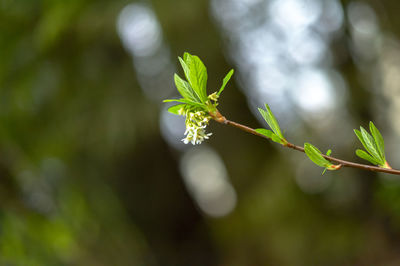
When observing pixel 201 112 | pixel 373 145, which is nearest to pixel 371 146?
pixel 373 145

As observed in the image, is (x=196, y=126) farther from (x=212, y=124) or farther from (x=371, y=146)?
(x=212, y=124)

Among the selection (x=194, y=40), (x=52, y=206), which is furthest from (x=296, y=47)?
(x=52, y=206)

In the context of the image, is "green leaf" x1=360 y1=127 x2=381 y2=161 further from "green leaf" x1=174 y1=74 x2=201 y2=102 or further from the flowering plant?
"green leaf" x1=174 y1=74 x2=201 y2=102

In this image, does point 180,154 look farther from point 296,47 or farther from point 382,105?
point 382,105

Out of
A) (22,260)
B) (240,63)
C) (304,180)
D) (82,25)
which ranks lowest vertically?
(304,180)

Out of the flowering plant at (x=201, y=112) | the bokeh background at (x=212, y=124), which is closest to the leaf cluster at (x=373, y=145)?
the flowering plant at (x=201, y=112)

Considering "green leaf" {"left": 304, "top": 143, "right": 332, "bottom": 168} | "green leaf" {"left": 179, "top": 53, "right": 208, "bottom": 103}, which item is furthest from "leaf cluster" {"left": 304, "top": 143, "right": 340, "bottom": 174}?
"green leaf" {"left": 179, "top": 53, "right": 208, "bottom": 103}

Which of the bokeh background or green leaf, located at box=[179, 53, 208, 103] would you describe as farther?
the bokeh background
